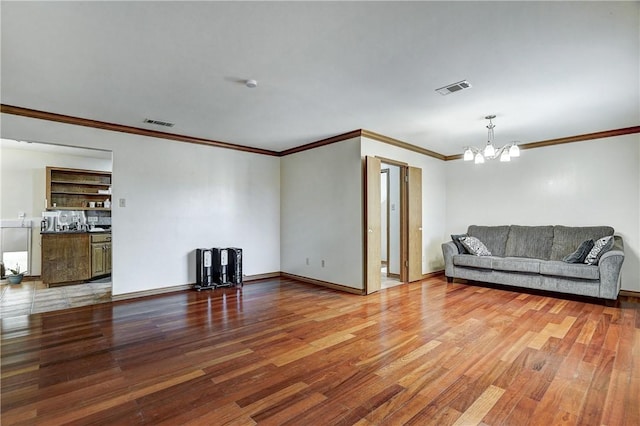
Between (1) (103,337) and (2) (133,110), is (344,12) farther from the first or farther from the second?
(1) (103,337)

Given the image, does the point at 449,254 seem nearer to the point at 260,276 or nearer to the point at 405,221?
the point at 405,221

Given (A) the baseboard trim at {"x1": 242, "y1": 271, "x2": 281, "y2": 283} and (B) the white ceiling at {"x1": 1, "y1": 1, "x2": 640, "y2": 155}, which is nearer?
(B) the white ceiling at {"x1": 1, "y1": 1, "x2": 640, "y2": 155}

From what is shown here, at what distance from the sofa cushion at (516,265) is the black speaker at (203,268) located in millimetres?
4562

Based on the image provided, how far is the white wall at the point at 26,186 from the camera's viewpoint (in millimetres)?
5797

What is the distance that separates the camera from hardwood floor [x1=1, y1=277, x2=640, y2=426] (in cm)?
187

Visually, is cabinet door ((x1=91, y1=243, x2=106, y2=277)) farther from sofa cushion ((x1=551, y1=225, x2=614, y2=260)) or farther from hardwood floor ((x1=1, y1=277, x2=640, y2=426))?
sofa cushion ((x1=551, y1=225, x2=614, y2=260))

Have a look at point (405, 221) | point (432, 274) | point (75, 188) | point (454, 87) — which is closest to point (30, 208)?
point (75, 188)

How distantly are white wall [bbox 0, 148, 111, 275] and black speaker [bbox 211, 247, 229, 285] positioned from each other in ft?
11.9

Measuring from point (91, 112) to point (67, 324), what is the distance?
2.48 meters

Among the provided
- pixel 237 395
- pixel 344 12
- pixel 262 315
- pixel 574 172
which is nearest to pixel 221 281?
pixel 262 315

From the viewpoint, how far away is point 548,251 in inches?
202

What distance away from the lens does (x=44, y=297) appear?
4.62 m

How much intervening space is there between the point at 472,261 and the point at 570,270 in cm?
130

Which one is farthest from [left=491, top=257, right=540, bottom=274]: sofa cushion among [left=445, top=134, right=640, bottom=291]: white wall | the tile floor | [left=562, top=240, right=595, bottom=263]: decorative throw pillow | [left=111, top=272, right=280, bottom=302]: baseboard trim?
the tile floor
